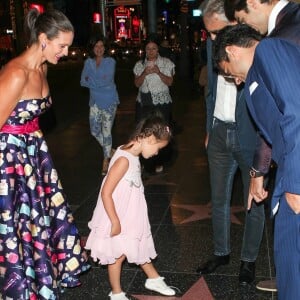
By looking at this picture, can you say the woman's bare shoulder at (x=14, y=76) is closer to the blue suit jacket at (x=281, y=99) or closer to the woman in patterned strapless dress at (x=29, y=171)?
the woman in patterned strapless dress at (x=29, y=171)

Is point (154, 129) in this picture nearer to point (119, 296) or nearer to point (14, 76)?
point (14, 76)

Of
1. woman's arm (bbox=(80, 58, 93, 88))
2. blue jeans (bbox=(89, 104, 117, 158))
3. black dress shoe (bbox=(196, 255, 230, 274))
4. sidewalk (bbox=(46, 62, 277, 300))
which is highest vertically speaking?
woman's arm (bbox=(80, 58, 93, 88))

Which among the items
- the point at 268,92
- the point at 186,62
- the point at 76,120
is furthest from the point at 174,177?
the point at 186,62

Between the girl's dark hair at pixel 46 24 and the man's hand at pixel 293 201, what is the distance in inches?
77.6

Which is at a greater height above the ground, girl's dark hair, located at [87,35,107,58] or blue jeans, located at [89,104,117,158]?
girl's dark hair, located at [87,35,107,58]

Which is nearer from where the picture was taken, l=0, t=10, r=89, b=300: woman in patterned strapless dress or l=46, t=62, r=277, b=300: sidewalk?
l=0, t=10, r=89, b=300: woman in patterned strapless dress

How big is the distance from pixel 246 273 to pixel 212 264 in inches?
12.7

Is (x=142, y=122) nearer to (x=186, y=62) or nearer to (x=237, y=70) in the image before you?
(x=237, y=70)

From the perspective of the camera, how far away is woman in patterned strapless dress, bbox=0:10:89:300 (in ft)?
11.0

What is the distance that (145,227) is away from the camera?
3779 millimetres

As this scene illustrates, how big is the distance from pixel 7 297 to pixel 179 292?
1.30 m

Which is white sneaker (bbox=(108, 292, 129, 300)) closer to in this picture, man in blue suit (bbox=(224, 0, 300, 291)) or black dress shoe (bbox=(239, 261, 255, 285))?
black dress shoe (bbox=(239, 261, 255, 285))

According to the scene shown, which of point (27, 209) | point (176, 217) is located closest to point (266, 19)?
point (27, 209)

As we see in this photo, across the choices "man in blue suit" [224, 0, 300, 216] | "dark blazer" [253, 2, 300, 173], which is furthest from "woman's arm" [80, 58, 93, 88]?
"dark blazer" [253, 2, 300, 173]
